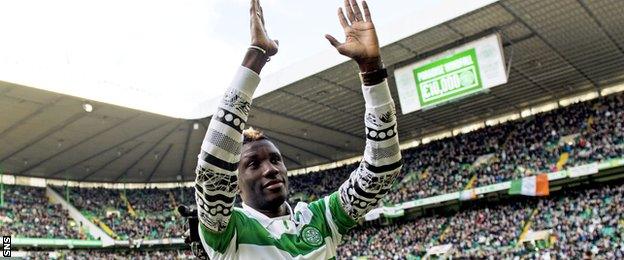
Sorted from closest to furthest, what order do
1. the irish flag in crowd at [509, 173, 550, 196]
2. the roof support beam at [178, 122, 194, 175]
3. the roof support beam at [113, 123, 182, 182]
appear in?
the irish flag in crowd at [509, 173, 550, 196] → the roof support beam at [178, 122, 194, 175] → the roof support beam at [113, 123, 182, 182]

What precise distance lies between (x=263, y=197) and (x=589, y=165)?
2508 cm

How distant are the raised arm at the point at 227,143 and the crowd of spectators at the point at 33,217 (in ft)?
103

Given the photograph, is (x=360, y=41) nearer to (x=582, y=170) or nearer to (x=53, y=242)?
(x=582, y=170)

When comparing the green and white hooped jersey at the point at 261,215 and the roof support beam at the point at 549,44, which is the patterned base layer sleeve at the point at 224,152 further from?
the roof support beam at the point at 549,44

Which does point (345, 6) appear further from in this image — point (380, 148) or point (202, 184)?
point (202, 184)

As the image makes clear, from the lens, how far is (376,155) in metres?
2.72

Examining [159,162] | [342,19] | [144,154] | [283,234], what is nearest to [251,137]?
[283,234]

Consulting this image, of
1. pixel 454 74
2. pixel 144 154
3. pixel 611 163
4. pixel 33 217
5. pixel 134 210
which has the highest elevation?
pixel 144 154

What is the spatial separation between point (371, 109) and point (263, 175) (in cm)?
57

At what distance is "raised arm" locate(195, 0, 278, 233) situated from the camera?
7.06 feet

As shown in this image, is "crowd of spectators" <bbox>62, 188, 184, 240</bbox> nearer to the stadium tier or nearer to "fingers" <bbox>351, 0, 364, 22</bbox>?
the stadium tier

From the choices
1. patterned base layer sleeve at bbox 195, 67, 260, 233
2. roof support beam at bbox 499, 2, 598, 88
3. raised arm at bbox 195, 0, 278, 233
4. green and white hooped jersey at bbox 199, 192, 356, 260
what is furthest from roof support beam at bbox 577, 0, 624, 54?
patterned base layer sleeve at bbox 195, 67, 260, 233

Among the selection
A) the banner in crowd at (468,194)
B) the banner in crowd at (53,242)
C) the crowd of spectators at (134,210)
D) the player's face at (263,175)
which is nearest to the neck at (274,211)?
the player's face at (263,175)

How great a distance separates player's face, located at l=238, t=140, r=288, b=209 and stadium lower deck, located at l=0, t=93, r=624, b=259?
64.6 feet
